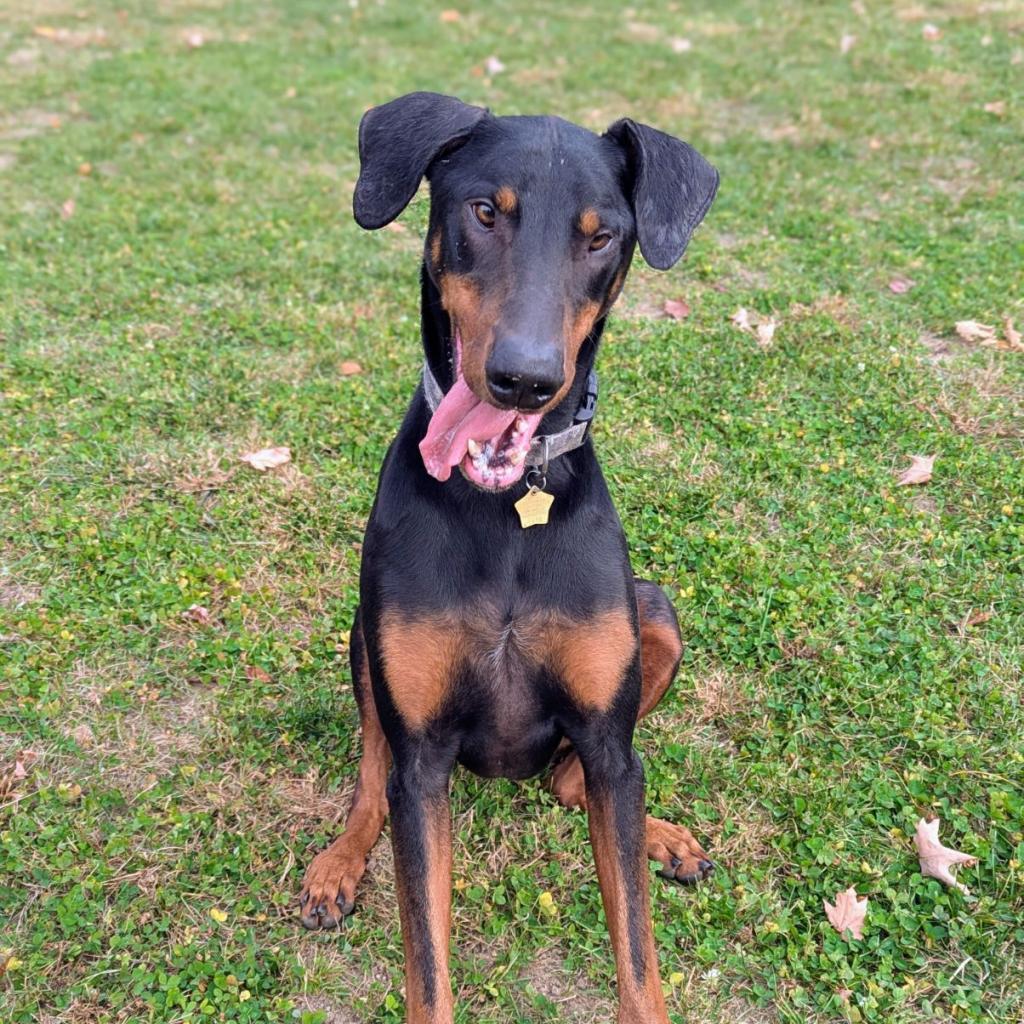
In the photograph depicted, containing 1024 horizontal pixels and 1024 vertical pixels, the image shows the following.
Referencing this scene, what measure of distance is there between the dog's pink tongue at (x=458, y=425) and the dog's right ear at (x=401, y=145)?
0.50 m

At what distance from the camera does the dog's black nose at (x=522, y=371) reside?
6.88ft

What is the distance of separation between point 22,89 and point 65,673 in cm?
736

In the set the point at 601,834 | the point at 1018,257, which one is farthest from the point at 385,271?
the point at 601,834

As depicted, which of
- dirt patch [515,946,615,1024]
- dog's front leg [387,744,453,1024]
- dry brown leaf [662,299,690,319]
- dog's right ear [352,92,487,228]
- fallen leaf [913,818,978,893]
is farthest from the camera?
dry brown leaf [662,299,690,319]

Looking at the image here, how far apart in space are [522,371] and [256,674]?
6.48 feet

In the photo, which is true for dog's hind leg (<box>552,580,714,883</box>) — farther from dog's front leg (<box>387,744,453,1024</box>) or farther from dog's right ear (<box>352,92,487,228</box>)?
dog's right ear (<box>352,92,487,228</box>)

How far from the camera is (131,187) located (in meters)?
6.99

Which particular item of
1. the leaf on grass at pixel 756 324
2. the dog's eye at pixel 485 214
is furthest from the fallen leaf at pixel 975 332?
the dog's eye at pixel 485 214

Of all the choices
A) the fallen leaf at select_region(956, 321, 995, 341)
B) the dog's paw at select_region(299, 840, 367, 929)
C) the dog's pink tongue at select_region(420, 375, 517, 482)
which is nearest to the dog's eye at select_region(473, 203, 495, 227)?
the dog's pink tongue at select_region(420, 375, 517, 482)

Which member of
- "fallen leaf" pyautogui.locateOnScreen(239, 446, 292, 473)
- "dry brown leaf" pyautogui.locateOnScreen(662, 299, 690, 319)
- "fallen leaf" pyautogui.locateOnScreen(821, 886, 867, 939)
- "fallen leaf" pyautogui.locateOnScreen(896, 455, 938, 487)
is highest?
"dry brown leaf" pyautogui.locateOnScreen(662, 299, 690, 319)

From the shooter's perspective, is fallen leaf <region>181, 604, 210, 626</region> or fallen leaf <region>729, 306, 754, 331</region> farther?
fallen leaf <region>729, 306, 754, 331</region>

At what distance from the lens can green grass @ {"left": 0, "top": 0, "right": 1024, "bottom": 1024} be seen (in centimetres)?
276

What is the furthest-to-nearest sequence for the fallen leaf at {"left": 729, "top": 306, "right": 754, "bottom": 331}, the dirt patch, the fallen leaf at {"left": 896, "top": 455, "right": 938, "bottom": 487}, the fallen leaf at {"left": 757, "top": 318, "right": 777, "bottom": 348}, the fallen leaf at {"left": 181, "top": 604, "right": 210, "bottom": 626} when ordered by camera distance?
the fallen leaf at {"left": 729, "top": 306, "right": 754, "bottom": 331} < the fallen leaf at {"left": 757, "top": 318, "right": 777, "bottom": 348} < the fallen leaf at {"left": 896, "top": 455, "right": 938, "bottom": 487} < the fallen leaf at {"left": 181, "top": 604, "right": 210, "bottom": 626} < the dirt patch

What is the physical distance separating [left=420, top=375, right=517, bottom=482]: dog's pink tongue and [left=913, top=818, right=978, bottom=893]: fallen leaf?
1.79 meters
